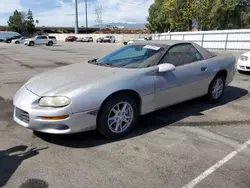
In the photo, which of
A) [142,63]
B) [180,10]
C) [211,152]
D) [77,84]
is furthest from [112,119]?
[180,10]

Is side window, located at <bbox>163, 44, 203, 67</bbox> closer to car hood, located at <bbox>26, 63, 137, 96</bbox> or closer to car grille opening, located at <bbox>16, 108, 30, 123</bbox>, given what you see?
car hood, located at <bbox>26, 63, 137, 96</bbox>

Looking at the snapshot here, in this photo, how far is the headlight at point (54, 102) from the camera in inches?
122

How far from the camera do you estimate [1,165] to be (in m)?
2.86

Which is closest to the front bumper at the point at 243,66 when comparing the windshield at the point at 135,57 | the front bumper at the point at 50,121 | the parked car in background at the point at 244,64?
the parked car in background at the point at 244,64

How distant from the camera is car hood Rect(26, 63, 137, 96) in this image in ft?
10.7

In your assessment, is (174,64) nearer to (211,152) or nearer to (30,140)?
→ (211,152)

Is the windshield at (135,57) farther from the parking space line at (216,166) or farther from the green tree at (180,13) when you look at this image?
the green tree at (180,13)

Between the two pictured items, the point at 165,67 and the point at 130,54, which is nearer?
the point at 165,67

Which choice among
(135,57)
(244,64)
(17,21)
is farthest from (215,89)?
(17,21)

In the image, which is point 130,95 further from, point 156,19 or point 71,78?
point 156,19

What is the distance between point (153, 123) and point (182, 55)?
4.52 feet

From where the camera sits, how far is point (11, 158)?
3.02m

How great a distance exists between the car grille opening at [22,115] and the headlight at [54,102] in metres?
0.26

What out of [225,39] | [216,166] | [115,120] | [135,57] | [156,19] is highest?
[156,19]
